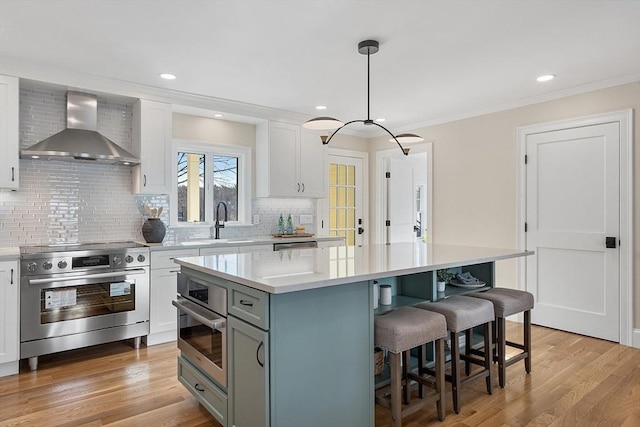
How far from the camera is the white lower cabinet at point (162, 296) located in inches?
147

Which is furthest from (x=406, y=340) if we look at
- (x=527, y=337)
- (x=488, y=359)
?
(x=527, y=337)

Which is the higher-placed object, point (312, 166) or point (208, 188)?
point (312, 166)

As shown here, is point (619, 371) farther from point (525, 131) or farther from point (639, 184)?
point (525, 131)

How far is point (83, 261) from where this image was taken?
334 cm

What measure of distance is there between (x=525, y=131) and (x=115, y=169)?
438 cm

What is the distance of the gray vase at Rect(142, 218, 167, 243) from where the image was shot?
394 cm

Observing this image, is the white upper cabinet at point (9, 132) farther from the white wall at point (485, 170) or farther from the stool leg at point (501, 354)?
the white wall at point (485, 170)

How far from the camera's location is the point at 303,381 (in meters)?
1.88

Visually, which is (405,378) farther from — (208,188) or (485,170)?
(208,188)

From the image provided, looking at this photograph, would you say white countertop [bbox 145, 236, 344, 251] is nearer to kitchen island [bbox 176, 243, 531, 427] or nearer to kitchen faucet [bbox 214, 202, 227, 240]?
kitchen faucet [bbox 214, 202, 227, 240]

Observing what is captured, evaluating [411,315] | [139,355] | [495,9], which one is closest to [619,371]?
[411,315]

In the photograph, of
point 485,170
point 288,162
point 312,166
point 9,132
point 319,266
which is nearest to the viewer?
point 319,266

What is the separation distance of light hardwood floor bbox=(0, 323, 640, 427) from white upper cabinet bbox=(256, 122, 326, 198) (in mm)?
2327

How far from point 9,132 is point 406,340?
351cm
